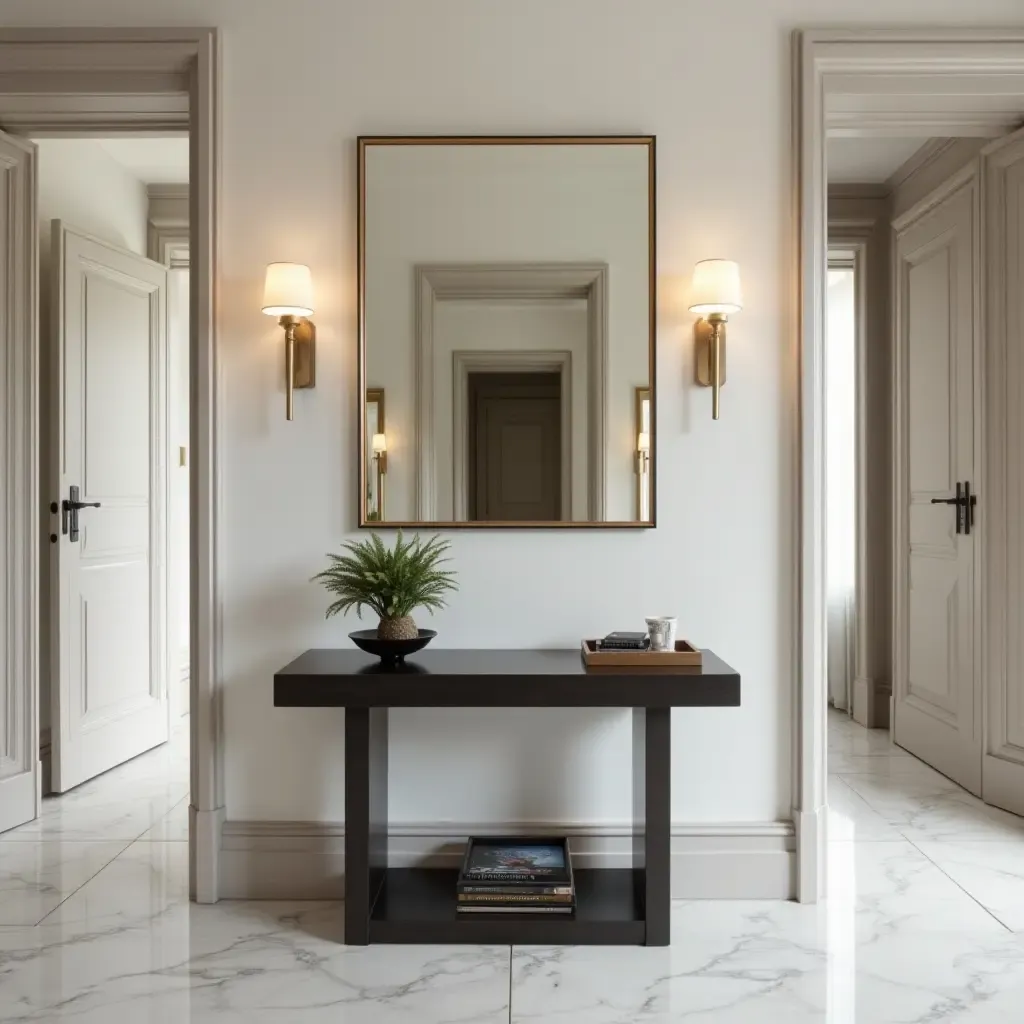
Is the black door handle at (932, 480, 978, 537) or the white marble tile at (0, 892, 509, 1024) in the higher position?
the black door handle at (932, 480, 978, 537)

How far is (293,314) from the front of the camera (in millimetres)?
2520

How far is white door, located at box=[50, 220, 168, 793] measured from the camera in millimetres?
3586

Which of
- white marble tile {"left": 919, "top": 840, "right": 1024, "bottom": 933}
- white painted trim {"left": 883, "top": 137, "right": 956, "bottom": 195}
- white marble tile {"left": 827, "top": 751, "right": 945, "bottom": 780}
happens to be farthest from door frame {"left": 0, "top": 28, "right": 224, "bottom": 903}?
white painted trim {"left": 883, "top": 137, "right": 956, "bottom": 195}

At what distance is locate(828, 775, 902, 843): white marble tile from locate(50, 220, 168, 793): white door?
2.89 meters

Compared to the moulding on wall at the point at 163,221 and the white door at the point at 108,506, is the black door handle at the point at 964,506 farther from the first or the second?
the moulding on wall at the point at 163,221

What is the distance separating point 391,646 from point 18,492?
1.69 meters

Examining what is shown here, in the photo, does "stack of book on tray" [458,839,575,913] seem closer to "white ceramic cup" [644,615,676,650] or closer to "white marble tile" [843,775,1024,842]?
"white ceramic cup" [644,615,676,650]

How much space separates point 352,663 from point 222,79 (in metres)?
1.67

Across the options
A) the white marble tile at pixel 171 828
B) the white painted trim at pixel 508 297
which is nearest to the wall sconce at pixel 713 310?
the white painted trim at pixel 508 297

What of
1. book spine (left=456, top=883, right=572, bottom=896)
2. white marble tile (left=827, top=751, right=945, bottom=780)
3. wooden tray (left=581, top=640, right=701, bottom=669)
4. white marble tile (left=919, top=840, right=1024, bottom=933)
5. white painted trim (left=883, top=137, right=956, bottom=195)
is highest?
white painted trim (left=883, top=137, right=956, bottom=195)

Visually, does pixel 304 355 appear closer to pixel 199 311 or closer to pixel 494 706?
pixel 199 311

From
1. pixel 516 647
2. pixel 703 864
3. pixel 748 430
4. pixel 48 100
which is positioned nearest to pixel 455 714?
pixel 516 647

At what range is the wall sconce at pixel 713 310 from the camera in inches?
97.9

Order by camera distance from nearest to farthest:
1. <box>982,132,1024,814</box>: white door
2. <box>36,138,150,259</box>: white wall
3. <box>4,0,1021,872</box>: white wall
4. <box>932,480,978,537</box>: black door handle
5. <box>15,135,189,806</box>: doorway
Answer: <box>4,0,1021,872</box>: white wall
<box>982,132,1024,814</box>: white door
<box>932,480,978,537</box>: black door handle
<box>15,135,189,806</box>: doorway
<box>36,138,150,259</box>: white wall
